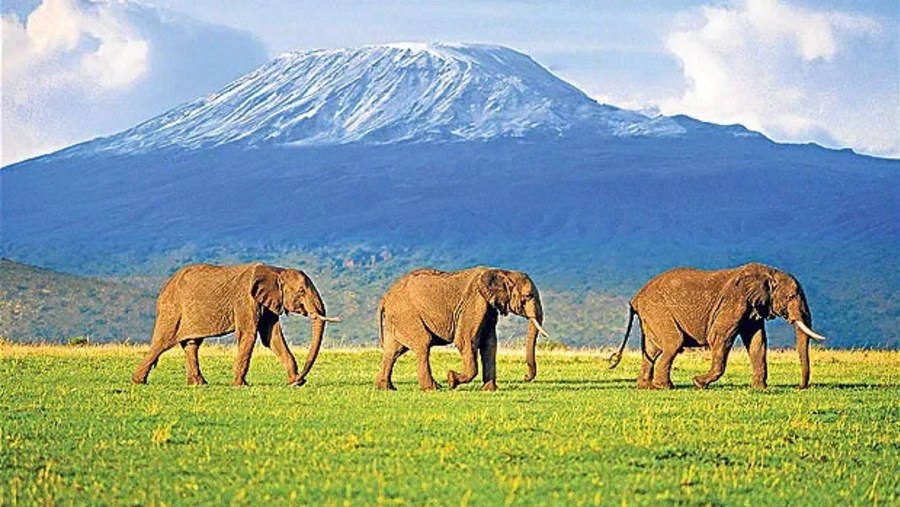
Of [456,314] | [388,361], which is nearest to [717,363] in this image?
[456,314]

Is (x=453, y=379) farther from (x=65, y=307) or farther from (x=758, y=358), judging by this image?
(x=65, y=307)

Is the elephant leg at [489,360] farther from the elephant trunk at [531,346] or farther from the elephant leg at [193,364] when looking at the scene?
the elephant leg at [193,364]

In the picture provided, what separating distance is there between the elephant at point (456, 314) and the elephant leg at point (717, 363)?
2.69m

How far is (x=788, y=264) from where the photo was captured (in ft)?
640

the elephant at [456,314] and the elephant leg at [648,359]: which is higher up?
the elephant at [456,314]

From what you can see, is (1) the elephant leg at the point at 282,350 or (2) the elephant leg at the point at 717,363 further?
(1) the elephant leg at the point at 282,350

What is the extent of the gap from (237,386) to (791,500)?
1515cm

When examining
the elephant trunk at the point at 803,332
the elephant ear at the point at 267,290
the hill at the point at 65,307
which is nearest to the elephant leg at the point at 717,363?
the elephant trunk at the point at 803,332

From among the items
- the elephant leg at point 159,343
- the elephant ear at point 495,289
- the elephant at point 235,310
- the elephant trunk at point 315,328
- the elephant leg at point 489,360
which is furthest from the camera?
the elephant leg at point 159,343

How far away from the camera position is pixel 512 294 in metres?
29.9

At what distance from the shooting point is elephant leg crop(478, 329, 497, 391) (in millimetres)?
29025

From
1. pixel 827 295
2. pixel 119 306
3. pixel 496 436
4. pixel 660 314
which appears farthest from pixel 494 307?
pixel 827 295

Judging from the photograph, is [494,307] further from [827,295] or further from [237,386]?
[827,295]

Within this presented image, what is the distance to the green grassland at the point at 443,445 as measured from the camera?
15984mm
